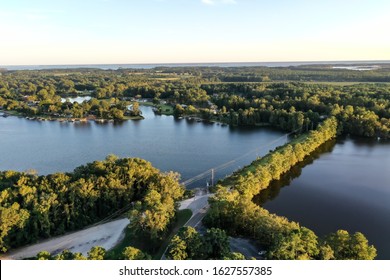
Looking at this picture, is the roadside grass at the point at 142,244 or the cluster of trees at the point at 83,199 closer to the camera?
the roadside grass at the point at 142,244

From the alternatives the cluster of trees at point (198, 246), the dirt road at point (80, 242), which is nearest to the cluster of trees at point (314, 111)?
the dirt road at point (80, 242)

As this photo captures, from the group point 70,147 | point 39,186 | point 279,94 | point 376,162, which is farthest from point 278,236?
point 279,94

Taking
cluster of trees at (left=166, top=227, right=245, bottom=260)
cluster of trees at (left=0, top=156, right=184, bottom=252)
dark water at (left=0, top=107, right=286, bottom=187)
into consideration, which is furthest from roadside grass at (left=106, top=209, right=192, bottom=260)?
dark water at (left=0, top=107, right=286, bottom=187)

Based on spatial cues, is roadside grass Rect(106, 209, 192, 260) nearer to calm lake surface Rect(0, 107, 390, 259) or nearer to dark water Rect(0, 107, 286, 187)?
calm lake surface Rect(0, 107, 390, 259)

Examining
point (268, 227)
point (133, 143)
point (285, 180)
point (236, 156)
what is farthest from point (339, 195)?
point (133, 143)

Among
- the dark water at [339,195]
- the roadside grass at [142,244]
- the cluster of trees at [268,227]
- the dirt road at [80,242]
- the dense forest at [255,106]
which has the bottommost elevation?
the dark water at [339,195]

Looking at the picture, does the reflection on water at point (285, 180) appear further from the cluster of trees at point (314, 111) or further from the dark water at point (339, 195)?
the cluster of trees at point (314, 111)
